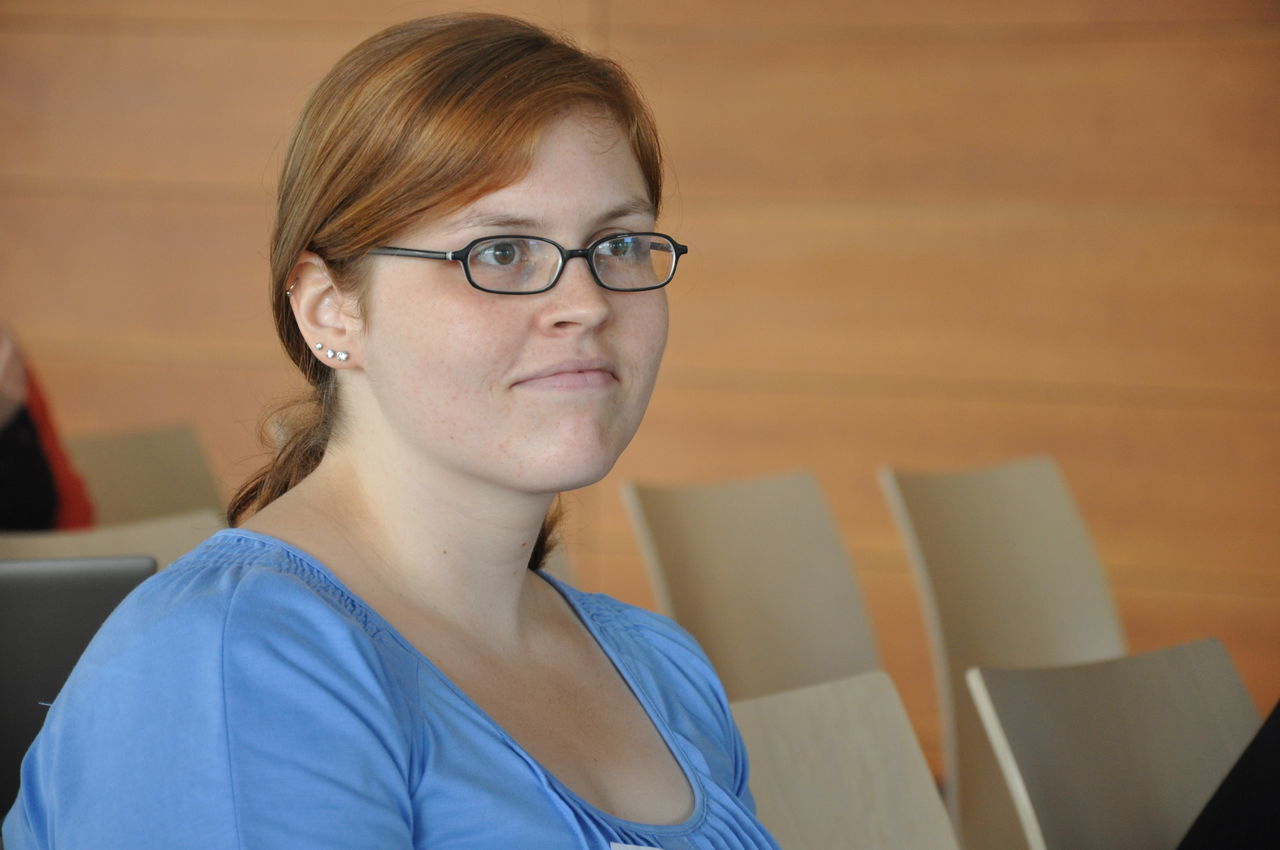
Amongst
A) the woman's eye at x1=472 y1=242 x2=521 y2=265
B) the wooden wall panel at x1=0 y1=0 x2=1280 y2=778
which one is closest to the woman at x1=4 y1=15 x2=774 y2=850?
the woman's eye at x1=472 y1=242 x2=521 y2=265

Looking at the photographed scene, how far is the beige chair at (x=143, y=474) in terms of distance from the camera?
3.14 meters

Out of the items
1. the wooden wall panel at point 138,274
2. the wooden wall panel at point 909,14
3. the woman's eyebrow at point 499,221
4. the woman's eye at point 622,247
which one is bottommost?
the wooden wall panel at point 138,274

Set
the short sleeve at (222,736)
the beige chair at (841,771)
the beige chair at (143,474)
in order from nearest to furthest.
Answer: the short sleeve at (222,736)
the beige chair at (841,771)
the beige chair at (143,474)

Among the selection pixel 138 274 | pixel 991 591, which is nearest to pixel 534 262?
pixel 991 591

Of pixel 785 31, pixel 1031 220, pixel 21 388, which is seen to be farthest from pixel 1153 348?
pixel 21 388

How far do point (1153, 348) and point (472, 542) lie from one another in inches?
133

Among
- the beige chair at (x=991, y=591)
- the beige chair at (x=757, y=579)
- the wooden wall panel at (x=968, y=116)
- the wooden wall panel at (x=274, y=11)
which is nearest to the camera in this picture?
the beige chair at (x=757, y=579)

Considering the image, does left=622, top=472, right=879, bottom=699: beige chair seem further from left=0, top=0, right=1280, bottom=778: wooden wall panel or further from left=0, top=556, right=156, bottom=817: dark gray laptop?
left=0, top=0, right=1280, bottom=778: wooden wall panel

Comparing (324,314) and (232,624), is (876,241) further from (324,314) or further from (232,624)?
(232,624)

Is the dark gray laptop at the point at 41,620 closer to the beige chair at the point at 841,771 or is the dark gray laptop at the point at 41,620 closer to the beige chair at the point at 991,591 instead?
the beige chair at the point at 841,771

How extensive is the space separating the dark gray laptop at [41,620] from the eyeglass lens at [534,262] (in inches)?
30.6

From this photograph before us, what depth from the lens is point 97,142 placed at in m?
4.93

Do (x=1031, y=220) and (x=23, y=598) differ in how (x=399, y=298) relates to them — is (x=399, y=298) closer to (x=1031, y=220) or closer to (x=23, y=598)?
(x=23, y=598)

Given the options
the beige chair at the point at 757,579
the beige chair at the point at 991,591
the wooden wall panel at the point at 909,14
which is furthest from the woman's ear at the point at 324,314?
the wooden wall panel at the point at 909,14
